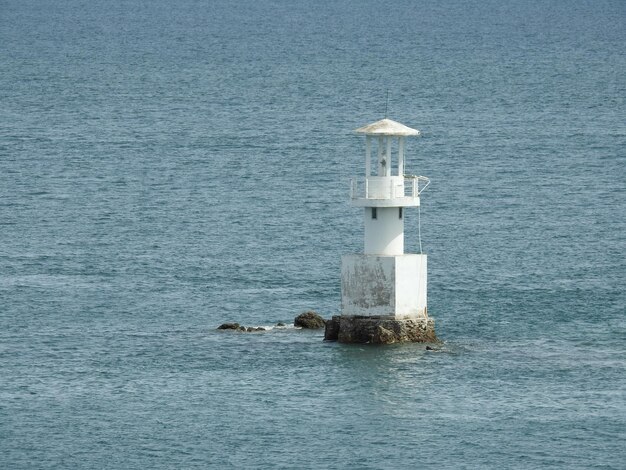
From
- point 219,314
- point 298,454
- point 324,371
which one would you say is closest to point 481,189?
point 219,314

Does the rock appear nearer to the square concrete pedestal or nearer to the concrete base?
the concrete base

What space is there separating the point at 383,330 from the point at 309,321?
515cm

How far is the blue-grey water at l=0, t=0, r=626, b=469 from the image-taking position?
170 ft

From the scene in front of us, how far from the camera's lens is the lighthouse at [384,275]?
193ft

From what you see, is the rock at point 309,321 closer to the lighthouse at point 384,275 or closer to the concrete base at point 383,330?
the concrete base at point 383,330

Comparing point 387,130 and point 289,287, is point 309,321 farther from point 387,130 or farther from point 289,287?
point 289,287

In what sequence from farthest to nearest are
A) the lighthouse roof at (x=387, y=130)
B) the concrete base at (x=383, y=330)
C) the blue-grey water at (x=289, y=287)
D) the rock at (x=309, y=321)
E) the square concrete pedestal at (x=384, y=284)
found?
the rock at (x=309, y=321), the lighthouse roof at (x=387, y=130), the concrete base at (x=383, y=330), the square concrete pedestal at (x=384, y=284), the blue-grey water at (x=289, y=287)

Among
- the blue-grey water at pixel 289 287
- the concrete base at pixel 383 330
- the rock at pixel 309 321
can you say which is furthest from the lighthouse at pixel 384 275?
the rock at pixel 309 321

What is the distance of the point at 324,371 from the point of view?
189 feet

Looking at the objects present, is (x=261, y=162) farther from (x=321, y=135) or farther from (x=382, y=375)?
(x=382, y=375)

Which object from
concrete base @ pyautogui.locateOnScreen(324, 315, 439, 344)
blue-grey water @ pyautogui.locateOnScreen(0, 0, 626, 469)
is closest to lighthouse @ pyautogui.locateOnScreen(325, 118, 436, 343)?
concrete base @ pyautogui.locateOnScreen(324, 315, 439, 344)

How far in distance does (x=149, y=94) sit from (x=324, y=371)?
104265 mm

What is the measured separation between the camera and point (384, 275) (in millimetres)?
58812

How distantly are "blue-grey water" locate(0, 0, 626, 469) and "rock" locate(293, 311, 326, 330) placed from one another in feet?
4.93
